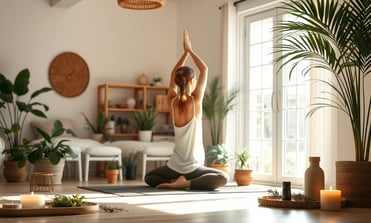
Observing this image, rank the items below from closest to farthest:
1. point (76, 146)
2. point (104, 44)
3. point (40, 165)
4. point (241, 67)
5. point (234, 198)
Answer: point (234, 198) < point (40, 165) < point (76, 146) < point (241, 67) < point (104, 44)

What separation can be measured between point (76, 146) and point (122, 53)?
6.89 feet

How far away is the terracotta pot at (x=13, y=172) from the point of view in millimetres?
7664

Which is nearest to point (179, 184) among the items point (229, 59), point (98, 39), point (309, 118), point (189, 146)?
point (189, 146)

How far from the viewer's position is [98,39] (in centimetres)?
908

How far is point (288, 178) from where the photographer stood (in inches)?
287

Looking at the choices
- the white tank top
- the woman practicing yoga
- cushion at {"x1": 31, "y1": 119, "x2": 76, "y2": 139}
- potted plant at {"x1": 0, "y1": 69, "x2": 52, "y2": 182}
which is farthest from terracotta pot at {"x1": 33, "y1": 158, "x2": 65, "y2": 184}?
the white tank top

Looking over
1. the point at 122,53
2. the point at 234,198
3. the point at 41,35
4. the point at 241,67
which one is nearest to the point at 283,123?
the point at 241,67

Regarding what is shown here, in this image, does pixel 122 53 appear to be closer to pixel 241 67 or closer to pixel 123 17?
pixel 123 17

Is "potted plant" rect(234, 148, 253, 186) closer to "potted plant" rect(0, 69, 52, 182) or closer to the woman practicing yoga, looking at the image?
the woman practicing yoga

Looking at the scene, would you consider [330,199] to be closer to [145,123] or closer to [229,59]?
[229,59]

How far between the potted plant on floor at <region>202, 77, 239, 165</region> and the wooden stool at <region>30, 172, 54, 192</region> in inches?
104

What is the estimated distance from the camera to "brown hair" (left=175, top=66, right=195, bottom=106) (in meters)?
6.34

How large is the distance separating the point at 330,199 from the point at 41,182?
296 cm

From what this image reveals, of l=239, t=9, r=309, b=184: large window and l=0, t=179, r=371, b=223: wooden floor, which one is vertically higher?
l=239, t=9, r=309, b=184: large window
